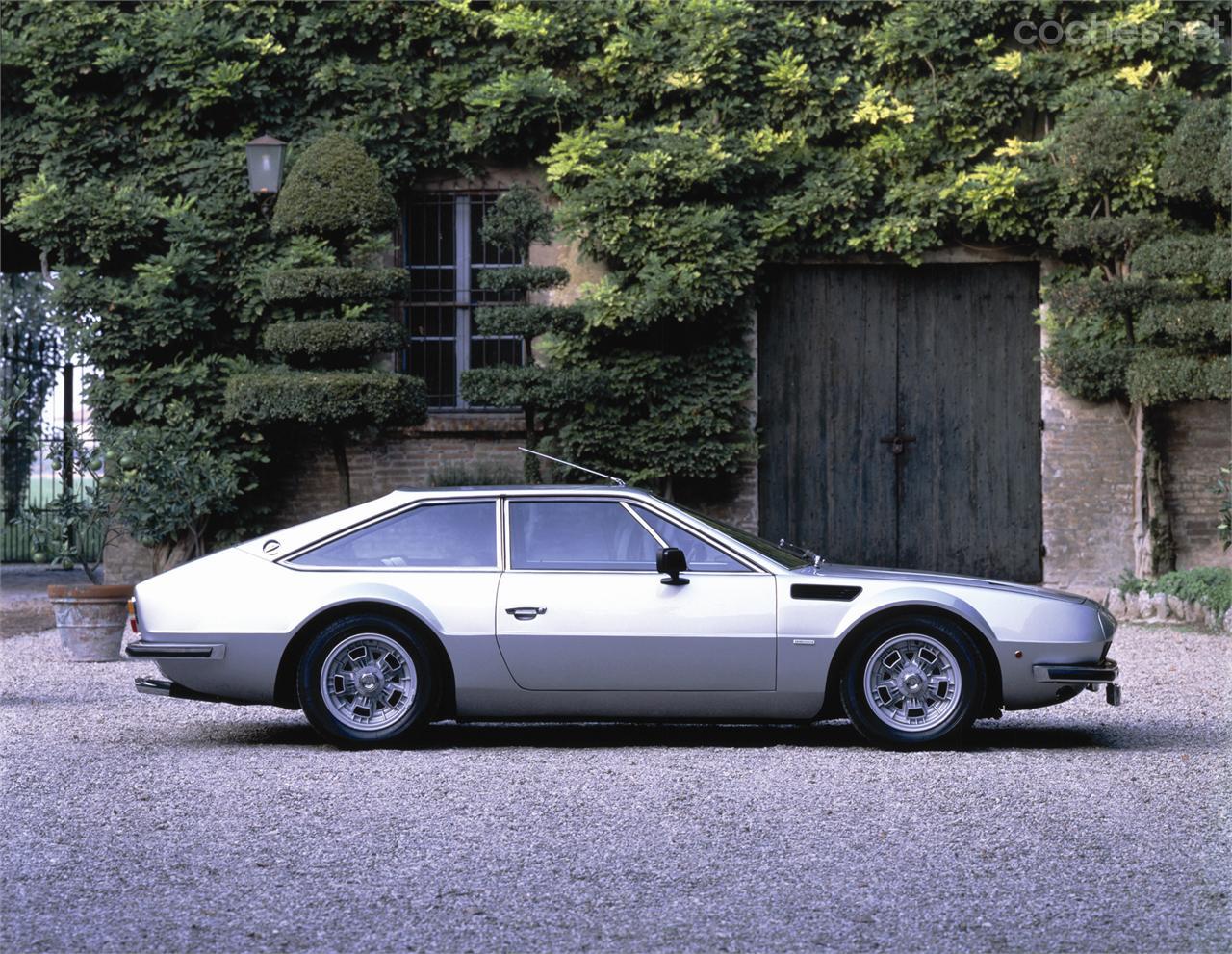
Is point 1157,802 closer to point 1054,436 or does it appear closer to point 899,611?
point 899,611

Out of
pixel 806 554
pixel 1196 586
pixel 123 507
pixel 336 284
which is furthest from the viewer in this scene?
pixel 336 284

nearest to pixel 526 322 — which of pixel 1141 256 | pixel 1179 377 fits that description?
pixel 1141 256

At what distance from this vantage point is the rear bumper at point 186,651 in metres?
7.43

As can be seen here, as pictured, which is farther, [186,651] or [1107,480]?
[1107,480]

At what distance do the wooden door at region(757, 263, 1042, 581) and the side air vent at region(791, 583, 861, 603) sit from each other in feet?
28.4

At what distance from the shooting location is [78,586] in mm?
10797

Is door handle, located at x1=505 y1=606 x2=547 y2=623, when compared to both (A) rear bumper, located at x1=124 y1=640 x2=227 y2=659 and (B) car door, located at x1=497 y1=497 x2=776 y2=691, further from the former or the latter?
(A) rear bumper, located at x1=124 y1=640 x2=227 y2=659

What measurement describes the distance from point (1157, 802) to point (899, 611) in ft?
5.12

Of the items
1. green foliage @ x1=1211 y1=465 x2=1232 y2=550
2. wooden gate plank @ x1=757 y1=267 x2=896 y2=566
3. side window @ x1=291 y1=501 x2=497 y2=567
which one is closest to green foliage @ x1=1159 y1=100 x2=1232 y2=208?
green foliage @ x1=1211 y1=465 x2=1232 y2=550

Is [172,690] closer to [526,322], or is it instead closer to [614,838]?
[614,838]

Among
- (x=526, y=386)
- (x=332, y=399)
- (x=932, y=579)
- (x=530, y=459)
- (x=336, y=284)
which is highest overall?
(x=336, y=284)

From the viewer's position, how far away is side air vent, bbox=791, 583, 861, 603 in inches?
292

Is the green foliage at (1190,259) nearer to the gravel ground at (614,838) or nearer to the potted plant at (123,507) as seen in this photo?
the gravel ground at (614,838)

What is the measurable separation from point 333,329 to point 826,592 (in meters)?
7.67
